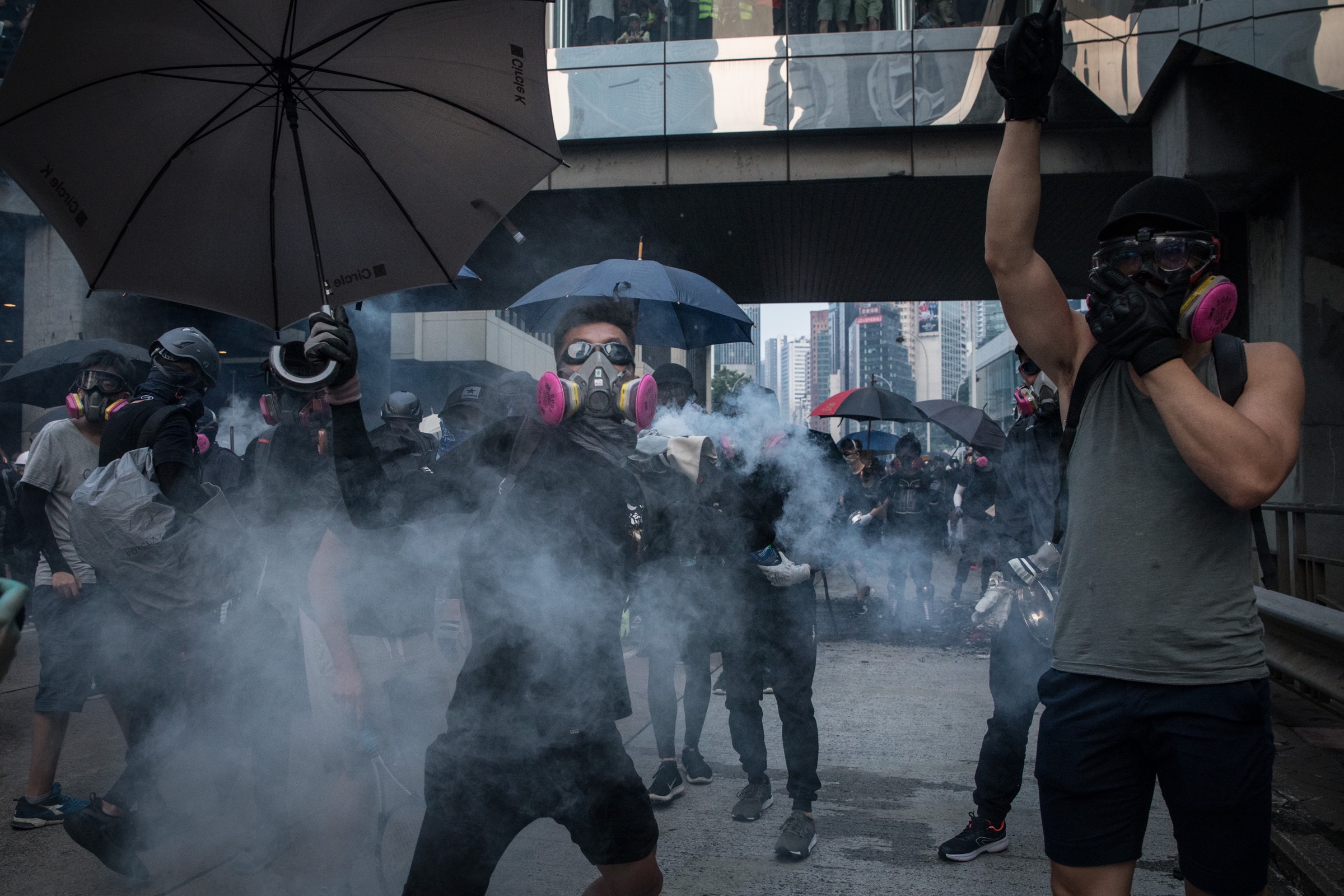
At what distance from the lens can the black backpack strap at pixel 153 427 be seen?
2977 millimetres

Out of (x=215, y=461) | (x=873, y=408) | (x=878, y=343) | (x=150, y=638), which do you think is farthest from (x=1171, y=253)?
(x=878, y=343)

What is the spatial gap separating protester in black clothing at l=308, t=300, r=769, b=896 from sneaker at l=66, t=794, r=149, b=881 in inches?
65.2

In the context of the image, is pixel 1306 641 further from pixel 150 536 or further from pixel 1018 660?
pixel 150 536

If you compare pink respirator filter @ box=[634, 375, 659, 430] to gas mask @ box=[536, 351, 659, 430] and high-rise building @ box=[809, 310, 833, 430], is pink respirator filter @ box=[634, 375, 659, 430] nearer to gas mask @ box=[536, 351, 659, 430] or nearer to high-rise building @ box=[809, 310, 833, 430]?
gas mask @ box=[536, 351, 659, 430]

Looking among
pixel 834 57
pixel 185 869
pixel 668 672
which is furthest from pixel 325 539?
pixel 834 57

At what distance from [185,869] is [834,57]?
911cm

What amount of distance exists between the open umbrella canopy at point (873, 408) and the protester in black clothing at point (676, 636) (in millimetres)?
4805

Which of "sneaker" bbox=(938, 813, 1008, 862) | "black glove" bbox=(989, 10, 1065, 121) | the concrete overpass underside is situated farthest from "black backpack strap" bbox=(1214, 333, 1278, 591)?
the concrete overpass underside

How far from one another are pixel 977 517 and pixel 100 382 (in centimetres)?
718

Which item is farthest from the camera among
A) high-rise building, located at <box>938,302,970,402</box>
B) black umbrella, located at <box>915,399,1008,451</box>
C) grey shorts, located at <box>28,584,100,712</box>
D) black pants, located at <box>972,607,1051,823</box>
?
high-rise building, located at <box>938,302,970,402</box>

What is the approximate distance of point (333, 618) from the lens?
10.2 ft

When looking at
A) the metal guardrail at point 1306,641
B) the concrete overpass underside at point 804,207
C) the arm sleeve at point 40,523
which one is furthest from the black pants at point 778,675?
the concrete overpass underside at point 804,207

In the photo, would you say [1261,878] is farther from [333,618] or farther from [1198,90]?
[1198,90]

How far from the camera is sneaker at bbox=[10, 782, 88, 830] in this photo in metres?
3.42
